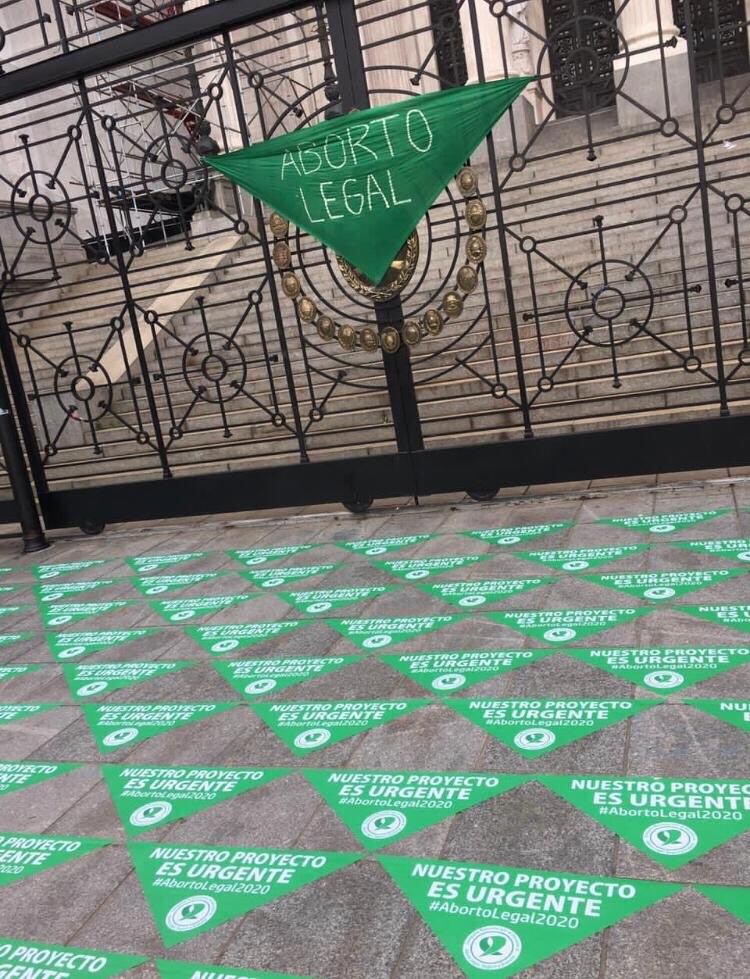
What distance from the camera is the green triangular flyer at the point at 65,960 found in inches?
84.6

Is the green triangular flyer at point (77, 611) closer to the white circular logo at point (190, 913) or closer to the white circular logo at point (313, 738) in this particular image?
the white circular logo at point (313, 738)

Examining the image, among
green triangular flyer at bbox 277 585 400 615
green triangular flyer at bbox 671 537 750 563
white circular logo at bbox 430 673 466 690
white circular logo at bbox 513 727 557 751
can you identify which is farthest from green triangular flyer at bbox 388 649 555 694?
green triangular flyer at bbox 671 537 750 563

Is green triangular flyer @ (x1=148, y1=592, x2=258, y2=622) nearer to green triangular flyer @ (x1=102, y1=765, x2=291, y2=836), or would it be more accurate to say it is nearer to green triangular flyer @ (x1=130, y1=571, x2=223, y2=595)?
green triangular flyer @ (x1=130, y1=571, x2=223, y2=595)

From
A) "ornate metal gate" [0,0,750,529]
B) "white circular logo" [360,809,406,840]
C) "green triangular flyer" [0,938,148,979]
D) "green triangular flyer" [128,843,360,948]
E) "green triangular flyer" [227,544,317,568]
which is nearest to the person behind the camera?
"green triangular flyer" [0,938,148,979]

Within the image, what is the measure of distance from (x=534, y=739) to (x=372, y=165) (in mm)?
3755

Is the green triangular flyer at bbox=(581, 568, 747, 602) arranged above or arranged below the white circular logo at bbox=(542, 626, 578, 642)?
above

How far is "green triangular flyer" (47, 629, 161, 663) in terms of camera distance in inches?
174

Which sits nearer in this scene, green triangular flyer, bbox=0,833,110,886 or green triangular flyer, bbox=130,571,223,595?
green triangular flyer, bbox=0,833,110,886

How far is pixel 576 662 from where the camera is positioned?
329 cm

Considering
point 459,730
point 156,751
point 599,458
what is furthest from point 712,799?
point 599,458

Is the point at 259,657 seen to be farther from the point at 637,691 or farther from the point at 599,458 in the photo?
the point at 599,458

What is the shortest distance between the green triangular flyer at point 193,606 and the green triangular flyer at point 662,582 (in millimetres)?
2021

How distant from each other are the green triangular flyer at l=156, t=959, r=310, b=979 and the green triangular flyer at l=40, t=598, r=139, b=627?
3071 millimetres

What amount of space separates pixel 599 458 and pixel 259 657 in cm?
260
